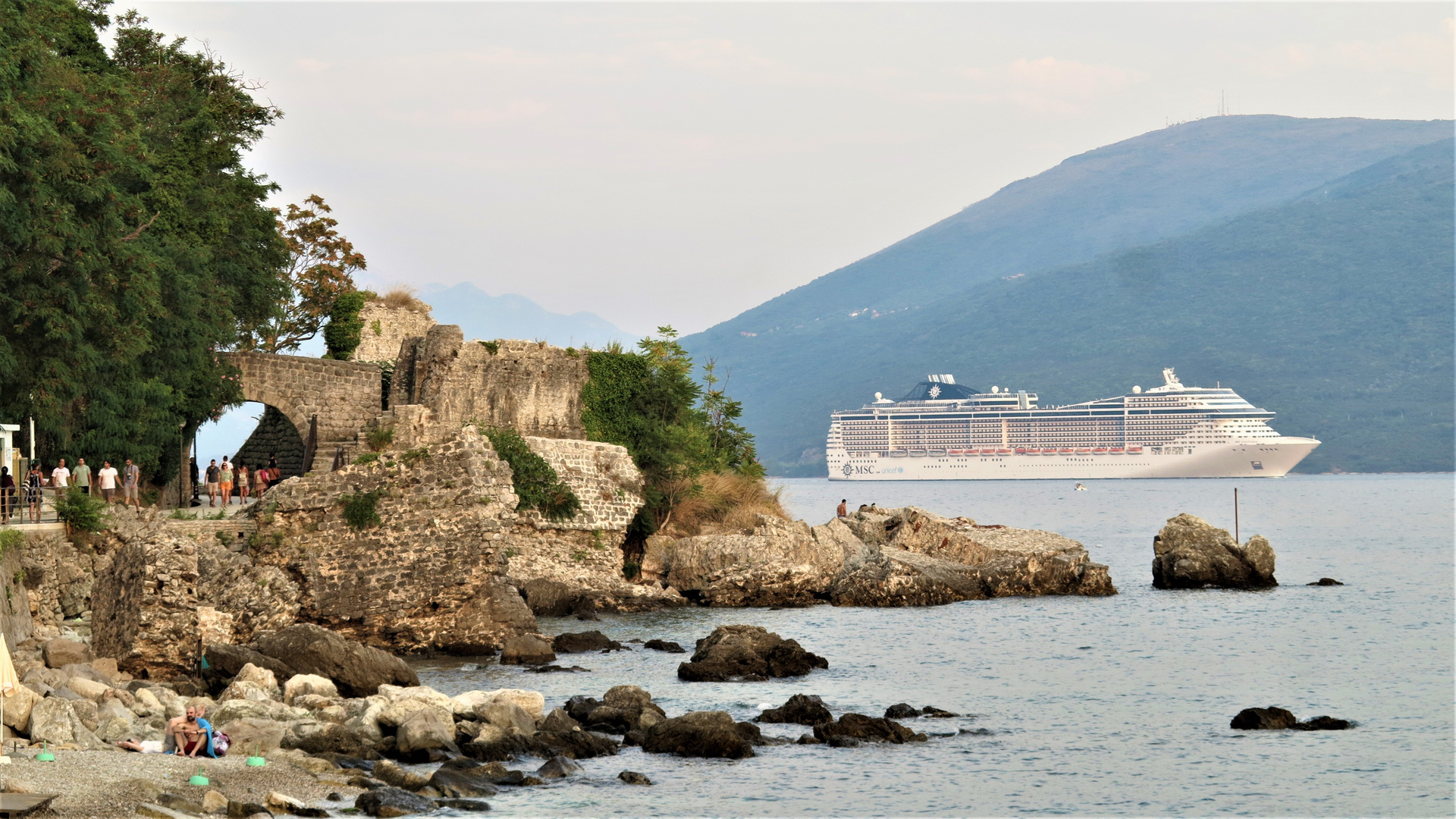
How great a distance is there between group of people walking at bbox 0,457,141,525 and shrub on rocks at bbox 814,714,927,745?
1155 centimetres

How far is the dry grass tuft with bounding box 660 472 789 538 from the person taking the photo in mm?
31547

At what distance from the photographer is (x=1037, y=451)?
14488 centimetres

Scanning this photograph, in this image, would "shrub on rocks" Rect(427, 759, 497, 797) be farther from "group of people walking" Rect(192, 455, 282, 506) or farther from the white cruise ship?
the white cruise ship

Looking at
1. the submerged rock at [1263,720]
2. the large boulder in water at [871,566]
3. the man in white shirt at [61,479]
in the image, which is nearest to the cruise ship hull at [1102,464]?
the large boulder in water at [871,566]

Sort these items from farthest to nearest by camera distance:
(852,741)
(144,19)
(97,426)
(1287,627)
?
(144,19) < (1287,627) < (97,426) < (852,741)

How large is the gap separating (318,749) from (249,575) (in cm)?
553

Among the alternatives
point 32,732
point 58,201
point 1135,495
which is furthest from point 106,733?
point 1135,495

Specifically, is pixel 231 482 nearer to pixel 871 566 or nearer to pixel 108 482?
pixel 108 482

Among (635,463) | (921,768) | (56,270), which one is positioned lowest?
(921,768)

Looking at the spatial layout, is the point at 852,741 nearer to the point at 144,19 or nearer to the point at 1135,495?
the point at 144,19

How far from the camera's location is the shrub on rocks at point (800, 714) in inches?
619

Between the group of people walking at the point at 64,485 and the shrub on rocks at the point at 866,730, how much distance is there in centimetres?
1155

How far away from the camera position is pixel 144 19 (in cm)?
2912

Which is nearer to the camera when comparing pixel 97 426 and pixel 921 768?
pixel 921 768
